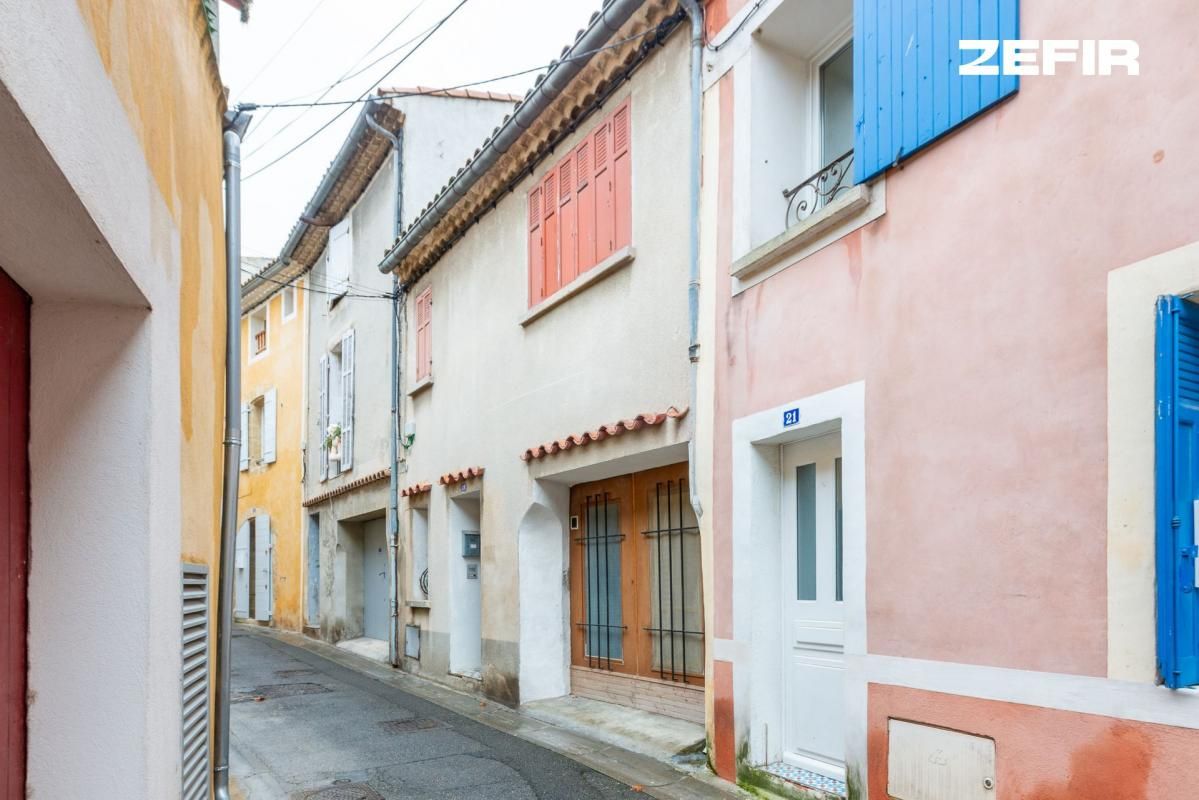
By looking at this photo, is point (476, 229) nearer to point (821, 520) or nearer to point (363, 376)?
point (363, 376)

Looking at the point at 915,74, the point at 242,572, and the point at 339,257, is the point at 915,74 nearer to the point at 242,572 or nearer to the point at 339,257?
the point at 339,257

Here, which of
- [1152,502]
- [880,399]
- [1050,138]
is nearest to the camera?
[1152,502]

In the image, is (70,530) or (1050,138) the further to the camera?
(1050,138)

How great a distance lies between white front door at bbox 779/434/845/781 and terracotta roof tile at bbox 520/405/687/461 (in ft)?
3.83

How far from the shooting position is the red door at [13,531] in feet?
8.70

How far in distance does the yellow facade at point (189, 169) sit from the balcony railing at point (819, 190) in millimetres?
3228

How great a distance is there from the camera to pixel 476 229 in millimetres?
10828

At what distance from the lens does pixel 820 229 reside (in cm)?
540

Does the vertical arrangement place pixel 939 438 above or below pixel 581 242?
below

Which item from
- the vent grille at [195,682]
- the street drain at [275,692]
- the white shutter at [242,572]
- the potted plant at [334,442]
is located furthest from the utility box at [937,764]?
the white shutter at [242,572]

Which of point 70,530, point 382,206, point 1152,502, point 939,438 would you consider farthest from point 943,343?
point 382,206

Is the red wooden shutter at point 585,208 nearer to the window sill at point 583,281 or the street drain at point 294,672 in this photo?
the window sill at point 583,281

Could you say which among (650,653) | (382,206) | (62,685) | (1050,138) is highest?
(382,206)

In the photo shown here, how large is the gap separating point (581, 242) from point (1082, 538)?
17.7ft
